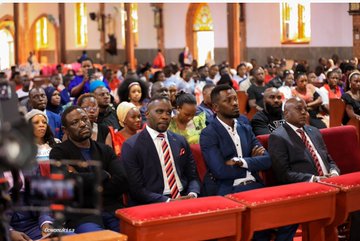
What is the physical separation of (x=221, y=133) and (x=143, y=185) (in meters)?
0.69

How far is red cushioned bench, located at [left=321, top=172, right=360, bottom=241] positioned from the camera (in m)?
4.21

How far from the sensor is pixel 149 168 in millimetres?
4426

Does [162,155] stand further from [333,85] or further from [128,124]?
[333,85]

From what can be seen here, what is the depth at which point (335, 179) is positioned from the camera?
4324mm


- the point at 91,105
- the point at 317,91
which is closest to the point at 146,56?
the point at 317,91

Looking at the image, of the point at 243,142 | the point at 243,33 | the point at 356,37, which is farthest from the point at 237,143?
the point at 243,33

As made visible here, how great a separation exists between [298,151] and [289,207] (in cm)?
100

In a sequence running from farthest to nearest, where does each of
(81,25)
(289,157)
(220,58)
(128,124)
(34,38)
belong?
(34,38), (81,25), (220,58), (128,124), (289,157)

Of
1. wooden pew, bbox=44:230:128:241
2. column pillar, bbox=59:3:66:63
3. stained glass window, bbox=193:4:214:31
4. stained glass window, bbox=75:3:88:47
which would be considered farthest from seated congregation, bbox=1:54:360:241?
stained glass window, bbox=75:3:88:47

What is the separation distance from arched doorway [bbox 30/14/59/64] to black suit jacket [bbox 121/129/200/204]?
23378 millimetres

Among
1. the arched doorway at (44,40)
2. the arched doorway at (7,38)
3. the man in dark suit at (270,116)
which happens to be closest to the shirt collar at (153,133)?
the man in dark suit at (270,116)

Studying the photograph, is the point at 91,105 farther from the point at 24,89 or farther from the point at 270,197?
the point at 24,89

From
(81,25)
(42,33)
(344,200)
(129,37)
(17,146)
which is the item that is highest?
(81,25)

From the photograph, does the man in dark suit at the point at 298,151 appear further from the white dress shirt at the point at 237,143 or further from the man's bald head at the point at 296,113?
the white dress shirt at the point at 237,143
